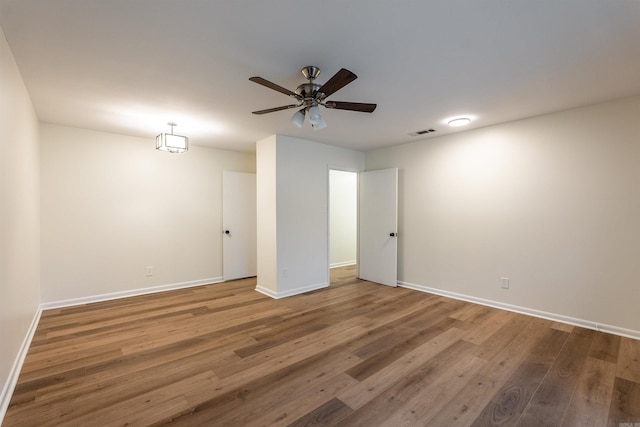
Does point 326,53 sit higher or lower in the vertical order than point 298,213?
higher

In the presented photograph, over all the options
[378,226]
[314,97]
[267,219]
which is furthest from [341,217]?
[314,97]

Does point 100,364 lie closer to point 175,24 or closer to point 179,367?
point 179,367

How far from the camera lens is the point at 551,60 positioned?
86.7 inches

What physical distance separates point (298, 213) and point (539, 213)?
125 inches

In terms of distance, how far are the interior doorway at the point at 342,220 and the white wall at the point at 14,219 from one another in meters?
4.86

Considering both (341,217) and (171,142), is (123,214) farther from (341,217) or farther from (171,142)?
(341,217)

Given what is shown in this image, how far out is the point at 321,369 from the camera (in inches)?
93.0

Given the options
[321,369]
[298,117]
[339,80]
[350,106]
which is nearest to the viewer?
[339,80]

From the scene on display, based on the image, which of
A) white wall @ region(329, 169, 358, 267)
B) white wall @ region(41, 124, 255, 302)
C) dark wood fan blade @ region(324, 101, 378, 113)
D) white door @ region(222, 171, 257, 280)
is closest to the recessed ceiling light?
dark wood fan blade @ region(324, 101, 378, 113)

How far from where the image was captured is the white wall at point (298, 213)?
4348 mm

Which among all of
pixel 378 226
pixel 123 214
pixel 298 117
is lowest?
pixel 378 226

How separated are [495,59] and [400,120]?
4.83 feet

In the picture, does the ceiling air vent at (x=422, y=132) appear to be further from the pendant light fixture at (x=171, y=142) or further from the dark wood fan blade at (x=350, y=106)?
the pendant light fixture at (x=171, y=142)

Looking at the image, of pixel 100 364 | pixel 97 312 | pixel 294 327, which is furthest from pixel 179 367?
pixel 97 312
